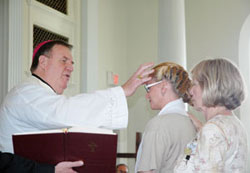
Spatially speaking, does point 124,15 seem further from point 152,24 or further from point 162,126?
point 162,126

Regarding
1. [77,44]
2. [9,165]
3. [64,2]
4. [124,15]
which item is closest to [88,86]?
[77,44]

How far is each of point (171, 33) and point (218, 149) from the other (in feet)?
18.5

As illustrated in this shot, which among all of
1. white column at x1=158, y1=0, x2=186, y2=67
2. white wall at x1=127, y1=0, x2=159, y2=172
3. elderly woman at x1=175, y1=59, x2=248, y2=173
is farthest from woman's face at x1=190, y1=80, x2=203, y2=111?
white wall at x1=127, y1=0, x2=159, y2=172

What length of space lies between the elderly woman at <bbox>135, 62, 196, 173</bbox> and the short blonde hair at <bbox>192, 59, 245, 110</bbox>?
1.76 feet

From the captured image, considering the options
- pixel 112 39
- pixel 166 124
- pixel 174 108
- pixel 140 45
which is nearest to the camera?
pixel 166 124

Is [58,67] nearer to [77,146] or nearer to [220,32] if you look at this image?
[77,146]

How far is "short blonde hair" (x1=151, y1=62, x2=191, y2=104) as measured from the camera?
122 inches

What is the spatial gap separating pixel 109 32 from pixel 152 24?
124 centimetres

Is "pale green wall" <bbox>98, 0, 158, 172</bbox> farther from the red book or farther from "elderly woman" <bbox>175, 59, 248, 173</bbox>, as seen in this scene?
"elderly woman" <bbox>175, 59, 248, 173</bbox>

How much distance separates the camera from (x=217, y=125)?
224 cm

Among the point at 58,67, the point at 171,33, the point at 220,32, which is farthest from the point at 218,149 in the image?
the point at 220,32

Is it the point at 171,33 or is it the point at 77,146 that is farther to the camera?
the point at 171,33

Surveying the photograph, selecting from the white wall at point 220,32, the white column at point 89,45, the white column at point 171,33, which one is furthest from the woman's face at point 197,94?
the white wall at point 220,32

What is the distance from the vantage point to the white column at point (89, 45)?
7660 mm
